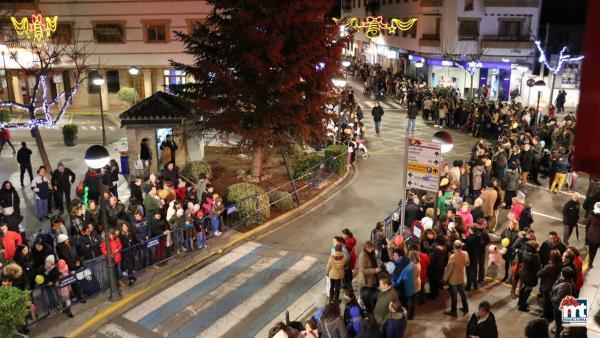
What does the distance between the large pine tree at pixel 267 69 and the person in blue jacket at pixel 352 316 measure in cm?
1044

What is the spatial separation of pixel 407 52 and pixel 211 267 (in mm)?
37091

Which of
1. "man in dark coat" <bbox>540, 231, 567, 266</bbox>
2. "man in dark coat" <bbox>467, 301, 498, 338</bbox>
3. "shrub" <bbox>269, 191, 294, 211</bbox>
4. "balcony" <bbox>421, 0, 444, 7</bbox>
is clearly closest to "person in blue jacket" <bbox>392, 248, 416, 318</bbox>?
"man in dark coat" <bbox>467, 301, 498, 338</bbox>

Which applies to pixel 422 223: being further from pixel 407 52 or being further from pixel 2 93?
pixel 407 52

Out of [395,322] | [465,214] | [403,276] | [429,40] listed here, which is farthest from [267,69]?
[429,40]

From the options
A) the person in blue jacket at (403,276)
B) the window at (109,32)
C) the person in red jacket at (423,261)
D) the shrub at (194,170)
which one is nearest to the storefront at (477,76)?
the window at (109,32)

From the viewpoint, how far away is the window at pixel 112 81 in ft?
117

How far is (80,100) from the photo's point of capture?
120 ft

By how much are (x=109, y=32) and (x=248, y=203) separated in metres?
21.6

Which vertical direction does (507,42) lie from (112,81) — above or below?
above

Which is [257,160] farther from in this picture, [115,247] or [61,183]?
[115,247]

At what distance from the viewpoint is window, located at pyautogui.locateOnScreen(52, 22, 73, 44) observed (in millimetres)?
32688

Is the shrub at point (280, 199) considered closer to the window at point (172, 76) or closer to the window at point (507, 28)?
the window at point (172, 76)

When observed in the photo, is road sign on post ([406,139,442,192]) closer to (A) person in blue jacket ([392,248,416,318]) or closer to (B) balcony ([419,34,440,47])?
(A) person in blue jacket ([392,248,416,318])

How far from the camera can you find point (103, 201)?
11719 mm
